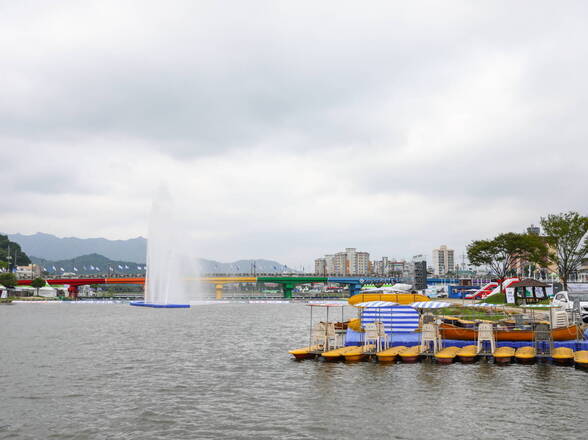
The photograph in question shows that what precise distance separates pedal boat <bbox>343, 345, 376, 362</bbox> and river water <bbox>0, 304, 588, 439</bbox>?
1.22m

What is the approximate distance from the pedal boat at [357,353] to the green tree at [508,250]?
7052 centimetres

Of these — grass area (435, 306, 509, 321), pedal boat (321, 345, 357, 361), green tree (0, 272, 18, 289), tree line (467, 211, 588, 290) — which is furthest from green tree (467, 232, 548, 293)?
green tree (0, 272, 18, 289)

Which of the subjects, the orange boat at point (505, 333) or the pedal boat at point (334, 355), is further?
the orange boat at point (505, 333)

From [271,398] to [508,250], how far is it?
88.4m

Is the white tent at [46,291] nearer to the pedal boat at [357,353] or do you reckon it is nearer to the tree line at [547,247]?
the tree line at [547,247]

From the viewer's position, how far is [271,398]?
25812 millimetres

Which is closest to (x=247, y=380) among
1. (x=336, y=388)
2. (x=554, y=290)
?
(x=336, y=388)

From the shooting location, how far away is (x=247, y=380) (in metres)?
30.2

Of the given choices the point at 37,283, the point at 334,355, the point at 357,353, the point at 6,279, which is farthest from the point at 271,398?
the point at 37,283

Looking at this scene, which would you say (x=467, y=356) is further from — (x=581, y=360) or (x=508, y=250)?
(x=508, y=250)

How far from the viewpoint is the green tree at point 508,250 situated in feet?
316

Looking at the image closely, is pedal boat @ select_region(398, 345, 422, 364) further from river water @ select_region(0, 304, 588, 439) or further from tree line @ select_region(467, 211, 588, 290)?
tree line @ select_region(467, 211, 588, 290)

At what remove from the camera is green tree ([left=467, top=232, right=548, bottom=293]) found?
96250 millimetres

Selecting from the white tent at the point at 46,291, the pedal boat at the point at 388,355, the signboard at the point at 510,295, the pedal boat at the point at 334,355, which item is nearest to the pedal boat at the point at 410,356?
the pedal boat at the point at 388,355
